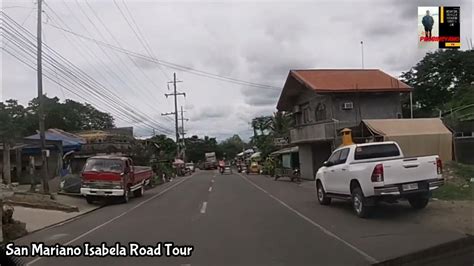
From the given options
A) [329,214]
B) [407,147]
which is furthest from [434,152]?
[329,214]

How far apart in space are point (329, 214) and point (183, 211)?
5088mm

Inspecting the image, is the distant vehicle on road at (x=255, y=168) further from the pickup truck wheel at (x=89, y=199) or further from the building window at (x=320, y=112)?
the pickup truck wheel at (x=89, y=199)

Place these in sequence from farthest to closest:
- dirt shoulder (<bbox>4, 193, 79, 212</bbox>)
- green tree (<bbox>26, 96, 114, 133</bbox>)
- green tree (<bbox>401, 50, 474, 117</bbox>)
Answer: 1. green tree (<bbox>26, 96, 114, 133</bbox>)
2. green tree (<bbox>401, 50, 474, 117</bbox>)
3. dirt shoulder (<bbox>4, 193, 79, 212</bbox>)

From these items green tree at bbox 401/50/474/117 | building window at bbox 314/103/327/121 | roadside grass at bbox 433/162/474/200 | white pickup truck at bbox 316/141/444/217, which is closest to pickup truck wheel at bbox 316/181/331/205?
white pickup truck at bbox 316/141/444/217

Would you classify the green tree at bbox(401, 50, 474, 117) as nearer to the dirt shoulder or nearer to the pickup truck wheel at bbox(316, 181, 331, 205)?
the pickup truck wheel at bbox(316, 181, 331, 205)

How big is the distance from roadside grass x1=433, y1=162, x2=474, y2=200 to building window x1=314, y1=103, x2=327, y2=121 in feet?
39.2

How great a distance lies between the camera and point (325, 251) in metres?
9.21

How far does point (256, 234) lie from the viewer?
37.5 ft

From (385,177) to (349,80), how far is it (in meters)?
22.3

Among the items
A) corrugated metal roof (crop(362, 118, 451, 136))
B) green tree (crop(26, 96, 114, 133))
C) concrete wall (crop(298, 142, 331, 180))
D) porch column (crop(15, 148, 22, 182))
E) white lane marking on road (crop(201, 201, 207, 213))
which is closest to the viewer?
white lane marking on road (crop(201, 201, 207, 213))

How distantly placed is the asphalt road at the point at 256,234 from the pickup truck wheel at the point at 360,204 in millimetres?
283

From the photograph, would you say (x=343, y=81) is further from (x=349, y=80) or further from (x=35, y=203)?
(x=35, y=203)

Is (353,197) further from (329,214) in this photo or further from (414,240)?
(414,240)

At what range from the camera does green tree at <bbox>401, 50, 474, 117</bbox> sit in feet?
160
